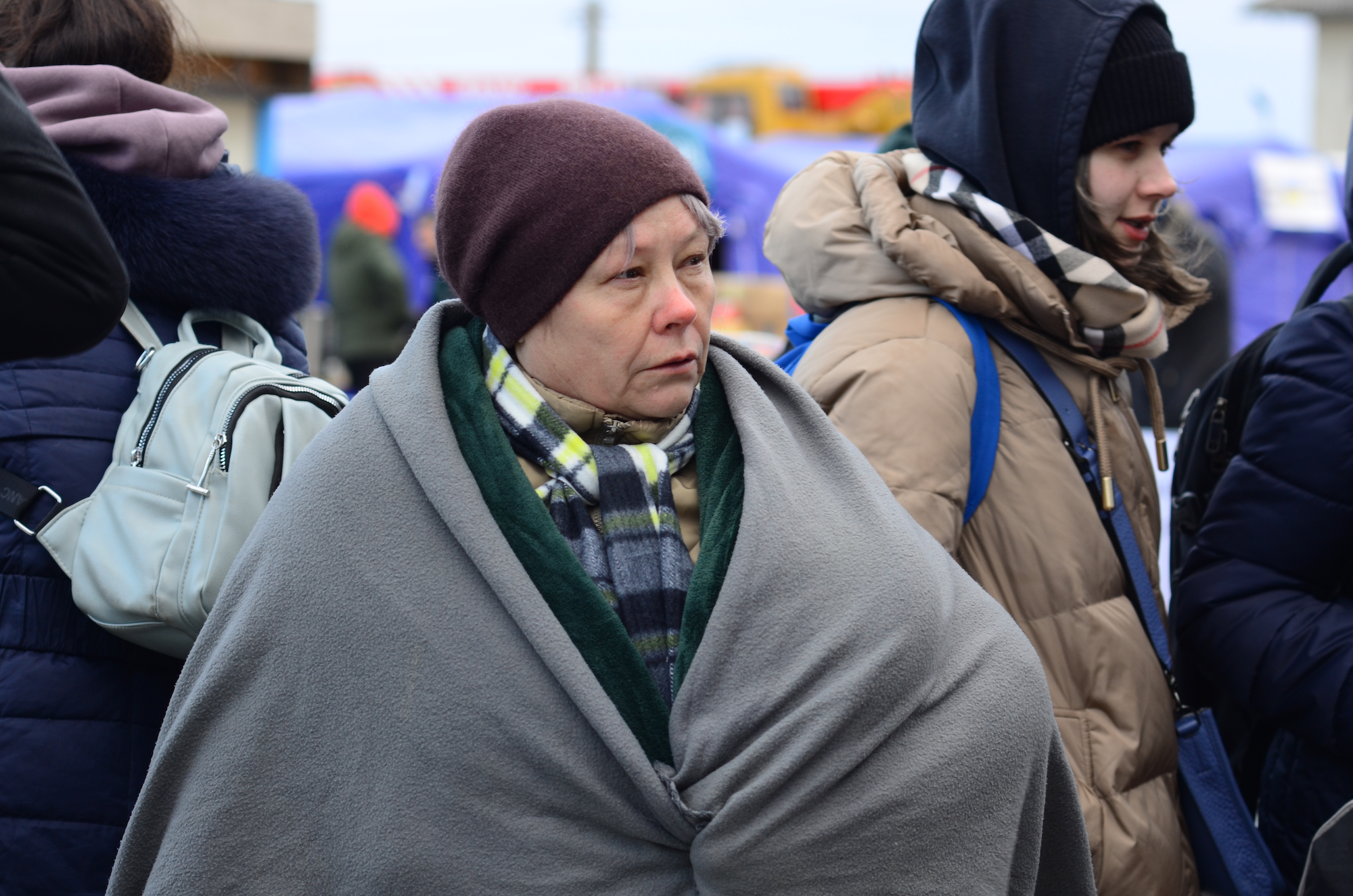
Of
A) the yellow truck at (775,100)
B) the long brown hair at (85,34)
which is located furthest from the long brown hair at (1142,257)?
the yellow truck at (775,100)

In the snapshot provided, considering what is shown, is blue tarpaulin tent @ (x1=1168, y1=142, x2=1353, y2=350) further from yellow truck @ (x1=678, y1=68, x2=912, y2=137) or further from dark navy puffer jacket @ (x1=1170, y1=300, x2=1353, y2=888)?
yellow truck @ (x1=678, y1=68, x2=912, y2=137)

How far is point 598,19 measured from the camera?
46906 mm

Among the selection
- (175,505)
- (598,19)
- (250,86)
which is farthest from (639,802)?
(598,19)

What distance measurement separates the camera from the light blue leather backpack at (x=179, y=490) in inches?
64.7

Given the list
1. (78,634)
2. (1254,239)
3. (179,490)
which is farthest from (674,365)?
(1254,239)

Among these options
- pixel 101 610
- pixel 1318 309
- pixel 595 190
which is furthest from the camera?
pixel 1318 309

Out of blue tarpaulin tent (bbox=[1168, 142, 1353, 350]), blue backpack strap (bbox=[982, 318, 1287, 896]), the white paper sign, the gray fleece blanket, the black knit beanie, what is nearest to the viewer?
the gray fleece blanket

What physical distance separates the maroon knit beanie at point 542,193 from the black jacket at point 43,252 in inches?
17.6

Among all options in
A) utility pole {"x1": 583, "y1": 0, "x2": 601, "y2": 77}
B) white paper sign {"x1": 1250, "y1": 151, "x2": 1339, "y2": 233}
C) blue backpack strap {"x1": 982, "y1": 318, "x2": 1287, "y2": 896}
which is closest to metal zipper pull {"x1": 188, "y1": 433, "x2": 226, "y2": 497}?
blue backpack strap {"x1": 982, "y1": 318, "x2": 1287, "y2": 896}

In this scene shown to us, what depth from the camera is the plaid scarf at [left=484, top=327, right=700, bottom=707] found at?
4.96 feet

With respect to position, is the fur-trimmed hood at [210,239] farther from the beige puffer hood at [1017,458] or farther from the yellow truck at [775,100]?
the yellow truck at [775,100]

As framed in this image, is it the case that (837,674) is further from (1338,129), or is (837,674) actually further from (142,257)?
(1338,129)

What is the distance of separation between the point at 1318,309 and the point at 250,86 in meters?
9.82

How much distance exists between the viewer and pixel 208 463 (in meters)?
1.72
